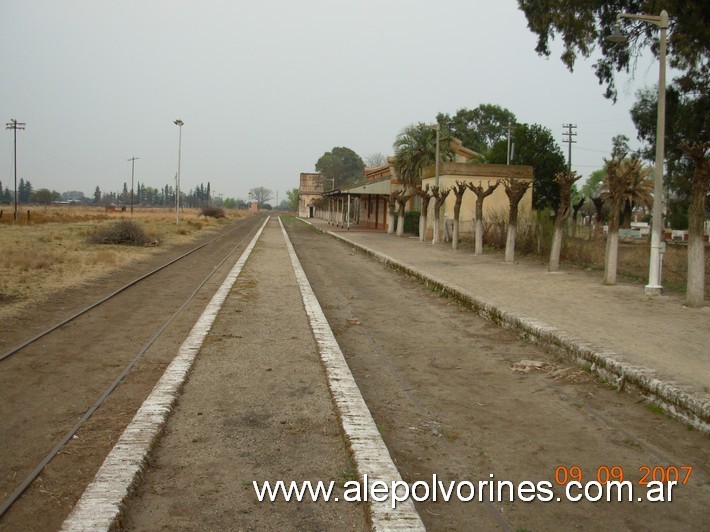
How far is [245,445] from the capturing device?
462 cm

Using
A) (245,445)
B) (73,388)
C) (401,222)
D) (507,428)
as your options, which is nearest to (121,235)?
(401,222)

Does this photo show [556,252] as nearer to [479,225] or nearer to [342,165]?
[479,225]

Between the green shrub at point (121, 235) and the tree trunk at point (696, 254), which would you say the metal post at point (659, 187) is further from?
the green shrub at point (121, 235)

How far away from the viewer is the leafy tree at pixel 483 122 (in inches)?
3465

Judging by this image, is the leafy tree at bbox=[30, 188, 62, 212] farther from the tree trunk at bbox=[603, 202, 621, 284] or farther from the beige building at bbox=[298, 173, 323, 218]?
the tree trunk at bbox=[603, 202, 621, 284]

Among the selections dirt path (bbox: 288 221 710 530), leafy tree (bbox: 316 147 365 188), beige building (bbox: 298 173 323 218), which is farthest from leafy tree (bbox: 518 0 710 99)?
leafy tree (bbox: 316 147 365 188)

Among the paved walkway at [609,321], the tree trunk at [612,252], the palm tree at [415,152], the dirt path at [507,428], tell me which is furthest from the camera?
the palm tree at [415,152]

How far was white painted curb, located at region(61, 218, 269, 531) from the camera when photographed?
136 inches

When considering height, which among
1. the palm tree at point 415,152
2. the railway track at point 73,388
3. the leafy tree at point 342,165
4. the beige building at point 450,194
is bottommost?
the railway track at point 73,388

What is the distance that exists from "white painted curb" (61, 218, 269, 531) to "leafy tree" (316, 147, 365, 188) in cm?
14562

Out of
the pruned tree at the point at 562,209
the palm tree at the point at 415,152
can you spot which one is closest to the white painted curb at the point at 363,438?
the pruned tree at the point at 562,209

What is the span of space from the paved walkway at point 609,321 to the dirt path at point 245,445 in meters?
3.01

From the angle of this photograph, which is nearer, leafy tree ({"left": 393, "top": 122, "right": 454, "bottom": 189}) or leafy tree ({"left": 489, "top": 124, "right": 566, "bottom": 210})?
leafy tree ({"left": 393, "top": 122, "right": 454, "bottom": 189})

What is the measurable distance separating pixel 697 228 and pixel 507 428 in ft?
26.6
